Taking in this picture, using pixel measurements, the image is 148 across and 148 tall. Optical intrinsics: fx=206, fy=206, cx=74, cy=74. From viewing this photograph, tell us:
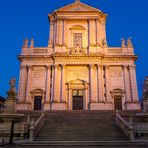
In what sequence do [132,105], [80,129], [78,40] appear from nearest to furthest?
1. [80,129]
2. [132,105]
3. [78,40]

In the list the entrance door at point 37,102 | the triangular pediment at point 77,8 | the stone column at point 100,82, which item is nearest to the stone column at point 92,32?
the triangular pediment at point 77,8

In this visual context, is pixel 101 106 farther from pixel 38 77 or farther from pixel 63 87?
pixel 38 77

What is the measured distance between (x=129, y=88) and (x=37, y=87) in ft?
44.8

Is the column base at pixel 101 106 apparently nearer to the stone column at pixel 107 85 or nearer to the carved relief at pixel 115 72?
the stone column at pixel 107 85

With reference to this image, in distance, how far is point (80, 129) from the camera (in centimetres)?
1634

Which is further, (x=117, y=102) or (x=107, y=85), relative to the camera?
(x=107, y=85)

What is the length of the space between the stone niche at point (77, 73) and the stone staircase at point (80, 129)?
32.4 feet

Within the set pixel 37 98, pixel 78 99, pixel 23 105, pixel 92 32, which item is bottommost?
pixel 23 105

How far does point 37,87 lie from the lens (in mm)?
30844

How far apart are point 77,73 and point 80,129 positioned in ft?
51.8

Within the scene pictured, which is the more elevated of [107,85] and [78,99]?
[107,85]

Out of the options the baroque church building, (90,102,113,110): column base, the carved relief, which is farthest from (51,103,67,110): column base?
the carved relief

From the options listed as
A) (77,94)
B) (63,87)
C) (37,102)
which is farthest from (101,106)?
(37,102)

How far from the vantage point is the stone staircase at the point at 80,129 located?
14.6 m
